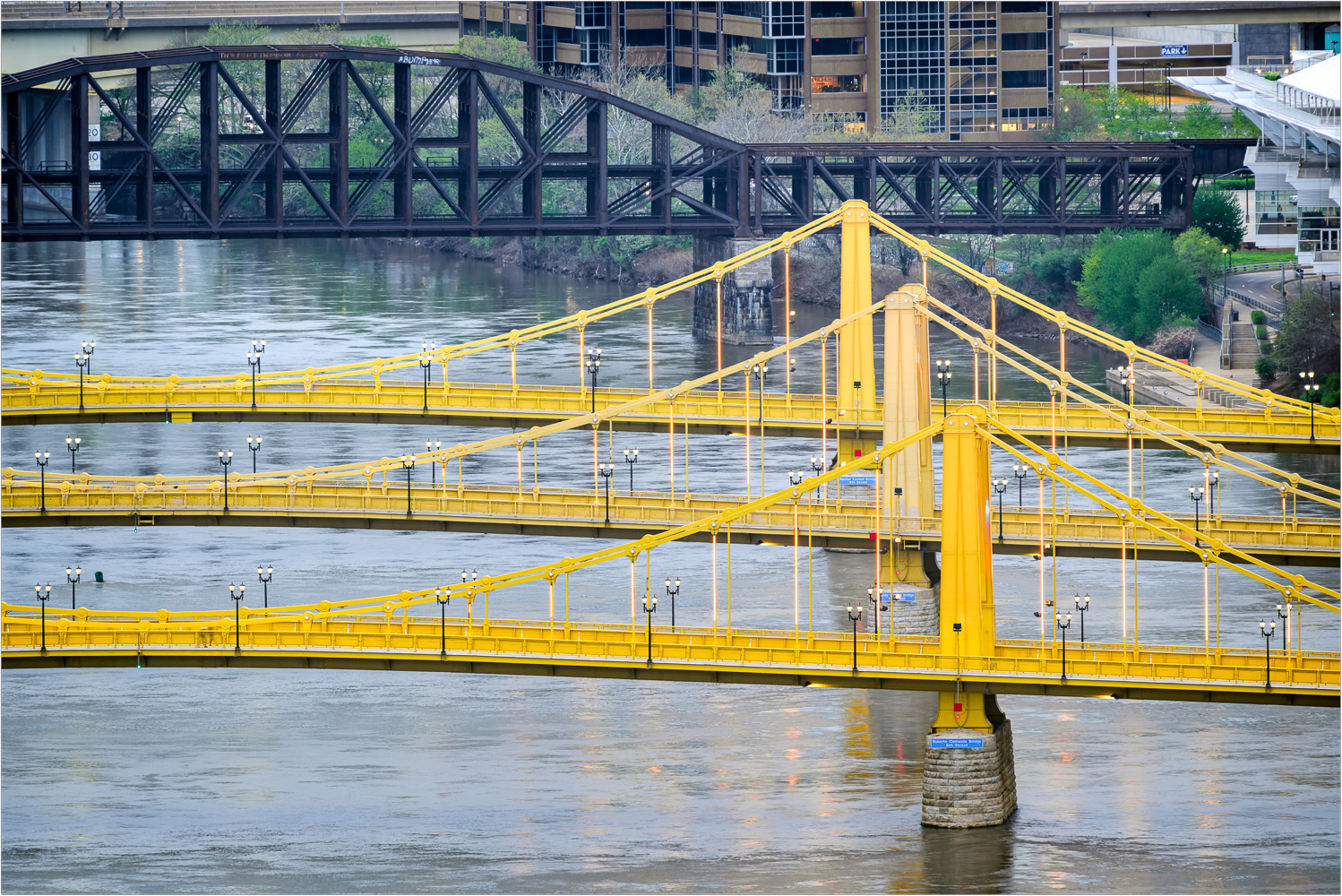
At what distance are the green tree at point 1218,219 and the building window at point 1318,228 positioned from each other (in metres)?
32.0

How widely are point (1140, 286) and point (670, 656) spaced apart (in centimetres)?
9469

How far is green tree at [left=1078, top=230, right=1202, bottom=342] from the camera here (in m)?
163

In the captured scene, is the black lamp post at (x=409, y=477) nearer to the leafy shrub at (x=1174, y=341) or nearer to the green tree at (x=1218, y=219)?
the leafy shrub at (x=1174, y=341)

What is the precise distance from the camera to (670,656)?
244 ft

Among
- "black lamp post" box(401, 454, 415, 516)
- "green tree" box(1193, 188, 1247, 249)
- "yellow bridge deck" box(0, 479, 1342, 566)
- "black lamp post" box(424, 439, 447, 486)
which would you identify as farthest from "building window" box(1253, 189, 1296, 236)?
"black lamp post" box(401, 454, 415, 516)

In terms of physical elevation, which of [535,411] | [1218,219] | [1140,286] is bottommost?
[535,411]

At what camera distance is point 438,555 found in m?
114

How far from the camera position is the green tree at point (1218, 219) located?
178625 mm

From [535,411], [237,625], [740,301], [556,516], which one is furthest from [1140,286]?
[237,625]

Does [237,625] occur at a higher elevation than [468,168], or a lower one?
lower

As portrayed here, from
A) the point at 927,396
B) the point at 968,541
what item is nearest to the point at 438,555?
the point at 927,396

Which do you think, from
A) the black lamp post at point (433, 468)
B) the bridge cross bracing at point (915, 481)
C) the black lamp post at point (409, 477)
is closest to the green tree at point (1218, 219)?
the bridge cross bracing at point (915, 481)

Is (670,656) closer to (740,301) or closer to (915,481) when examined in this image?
(915,481)

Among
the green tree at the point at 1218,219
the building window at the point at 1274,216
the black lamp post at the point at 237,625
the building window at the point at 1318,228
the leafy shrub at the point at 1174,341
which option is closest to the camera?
the black lamp post at the point at 237,625
